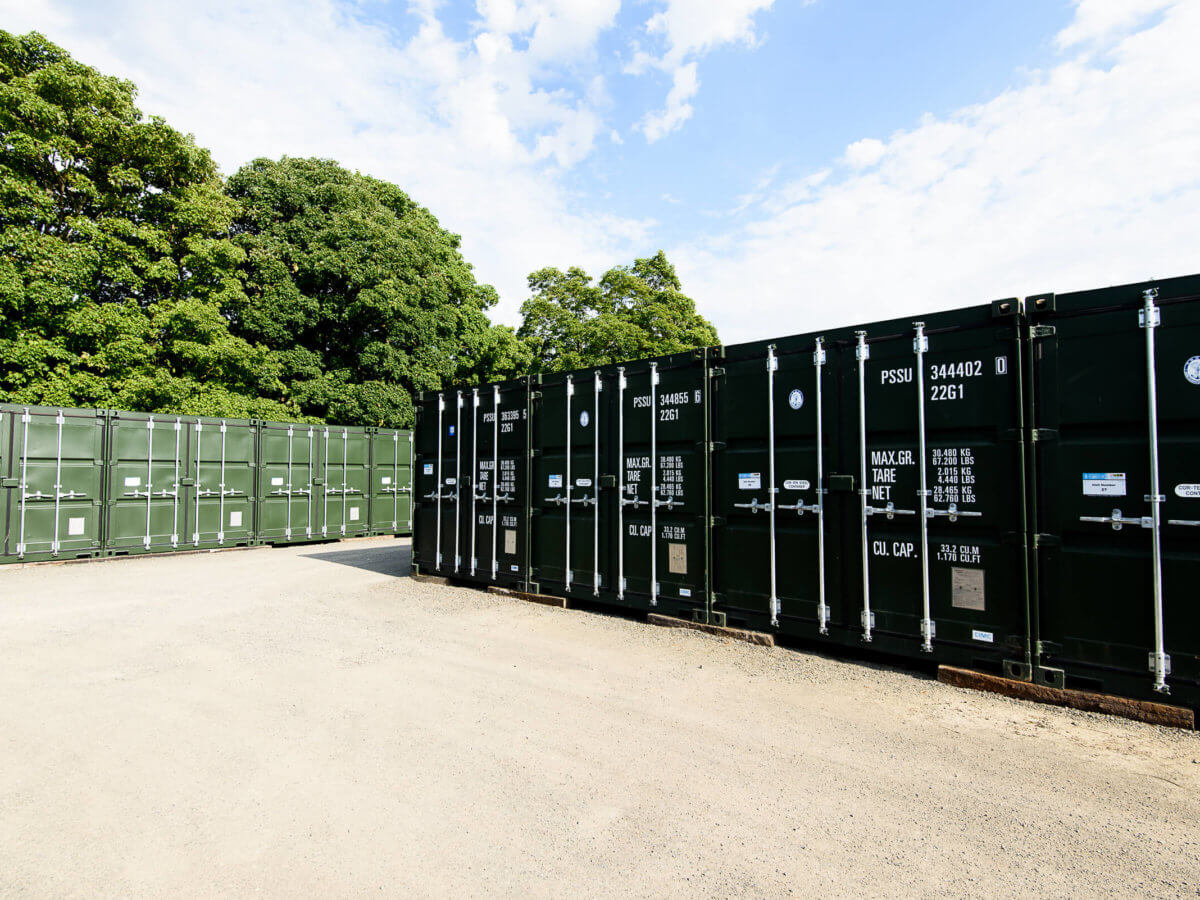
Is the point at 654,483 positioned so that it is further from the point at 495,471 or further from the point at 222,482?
the point at 222,482

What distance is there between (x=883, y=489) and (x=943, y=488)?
523 mm

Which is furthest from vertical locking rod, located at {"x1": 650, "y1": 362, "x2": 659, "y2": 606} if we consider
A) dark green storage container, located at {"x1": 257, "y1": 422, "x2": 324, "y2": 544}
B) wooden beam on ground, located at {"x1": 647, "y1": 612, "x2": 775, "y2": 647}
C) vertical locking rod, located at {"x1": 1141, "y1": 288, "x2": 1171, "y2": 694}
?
dark green storage container, located at {"x1": 257, "y1": 422, "x2": 324, "y2": 544}

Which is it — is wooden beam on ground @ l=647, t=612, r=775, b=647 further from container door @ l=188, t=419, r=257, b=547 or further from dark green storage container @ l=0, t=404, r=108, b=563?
dark green storage container @ l=0, t=404, r=108, b=563

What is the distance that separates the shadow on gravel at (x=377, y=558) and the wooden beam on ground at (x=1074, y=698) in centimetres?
941

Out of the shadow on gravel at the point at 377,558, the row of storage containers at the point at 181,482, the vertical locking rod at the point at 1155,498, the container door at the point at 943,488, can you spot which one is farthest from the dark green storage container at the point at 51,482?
the vertical locking rod at the point at 1155,498

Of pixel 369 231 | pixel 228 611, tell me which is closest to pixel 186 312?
pixel 369 231

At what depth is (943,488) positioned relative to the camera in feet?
18.8

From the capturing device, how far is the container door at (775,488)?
6.47 m

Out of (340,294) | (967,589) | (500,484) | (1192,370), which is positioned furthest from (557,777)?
(340,294)

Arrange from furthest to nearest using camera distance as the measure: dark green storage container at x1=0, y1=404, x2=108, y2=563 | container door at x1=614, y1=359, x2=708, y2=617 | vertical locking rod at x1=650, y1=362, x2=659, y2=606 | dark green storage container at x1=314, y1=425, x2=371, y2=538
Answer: dark green storage container at x1=314, y1=425, x2=371, y2=538 < dark green storage container at x1=0, y1=404, x2=108, y2=563 < vertical locking rod at x1=650, y1=362, x2=659, y2=606 < container door at x1=614, y1=359, x2=708, y2=617

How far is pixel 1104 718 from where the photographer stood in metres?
4.82

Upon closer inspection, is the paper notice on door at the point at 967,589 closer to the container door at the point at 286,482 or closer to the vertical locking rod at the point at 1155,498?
the vertical locking rod at the point at 1155,498

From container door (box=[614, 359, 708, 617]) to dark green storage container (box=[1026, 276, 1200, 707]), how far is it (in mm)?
3405

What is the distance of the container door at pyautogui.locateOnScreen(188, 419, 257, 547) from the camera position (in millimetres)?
15062
